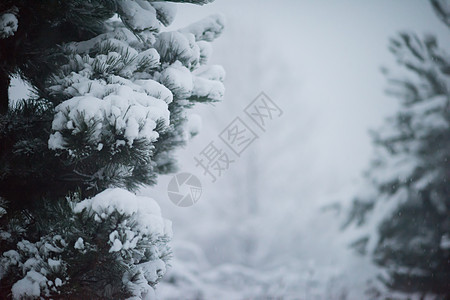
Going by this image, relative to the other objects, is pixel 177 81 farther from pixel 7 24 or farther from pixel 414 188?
pixel 414 188

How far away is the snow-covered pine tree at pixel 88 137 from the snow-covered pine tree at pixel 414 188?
2.75 metres

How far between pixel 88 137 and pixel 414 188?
147 inches

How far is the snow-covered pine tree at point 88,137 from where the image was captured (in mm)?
1559

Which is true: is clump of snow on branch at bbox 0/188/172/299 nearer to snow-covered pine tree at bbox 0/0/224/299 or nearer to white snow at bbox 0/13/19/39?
snow-covered pine tree at bbox 0/0/224/299

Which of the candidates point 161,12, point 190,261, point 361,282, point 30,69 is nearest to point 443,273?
point 361,282

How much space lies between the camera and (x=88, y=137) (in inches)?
61.0

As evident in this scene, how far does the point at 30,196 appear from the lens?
2105 millimetres

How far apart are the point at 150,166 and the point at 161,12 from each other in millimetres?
1265

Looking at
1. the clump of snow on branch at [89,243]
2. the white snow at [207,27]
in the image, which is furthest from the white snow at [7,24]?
the white snow at [207,27]

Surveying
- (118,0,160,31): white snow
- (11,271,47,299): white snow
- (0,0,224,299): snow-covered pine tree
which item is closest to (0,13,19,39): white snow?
(0,0,224,299): snow-covered pine tree

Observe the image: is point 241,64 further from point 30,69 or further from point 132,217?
point 132,217

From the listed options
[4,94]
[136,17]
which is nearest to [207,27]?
[136,17]

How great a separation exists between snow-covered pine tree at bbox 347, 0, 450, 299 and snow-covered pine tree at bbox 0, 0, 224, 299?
2.75 m

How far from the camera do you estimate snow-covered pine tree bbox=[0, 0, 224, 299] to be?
1559mm
